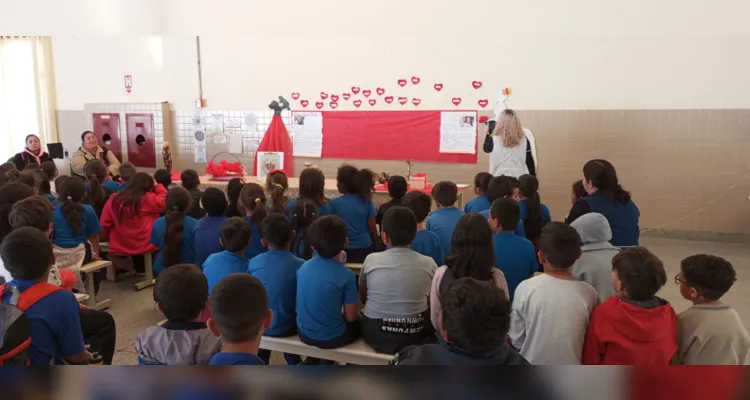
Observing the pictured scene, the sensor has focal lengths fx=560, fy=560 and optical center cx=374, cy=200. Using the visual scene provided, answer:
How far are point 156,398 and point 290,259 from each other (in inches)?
87.7

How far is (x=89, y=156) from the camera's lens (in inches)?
231

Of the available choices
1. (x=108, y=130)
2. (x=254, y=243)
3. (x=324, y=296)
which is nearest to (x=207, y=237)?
(x=254, y=243)

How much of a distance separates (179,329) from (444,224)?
181 centimetres

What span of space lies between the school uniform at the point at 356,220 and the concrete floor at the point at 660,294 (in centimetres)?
82

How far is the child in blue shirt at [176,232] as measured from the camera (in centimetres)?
346

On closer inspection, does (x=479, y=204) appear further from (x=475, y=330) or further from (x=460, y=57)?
(x=460, y=57)

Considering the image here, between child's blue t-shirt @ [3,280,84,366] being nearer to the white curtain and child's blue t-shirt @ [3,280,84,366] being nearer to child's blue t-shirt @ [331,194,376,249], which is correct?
child's blue t-shirt @ [331,194,376,249]

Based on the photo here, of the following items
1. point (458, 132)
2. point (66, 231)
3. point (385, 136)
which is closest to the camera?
point (66, 231)

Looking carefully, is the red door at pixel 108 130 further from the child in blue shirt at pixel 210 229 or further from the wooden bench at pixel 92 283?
the child in blue shirt at pixel 210 229

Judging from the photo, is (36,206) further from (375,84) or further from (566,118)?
(566,118)

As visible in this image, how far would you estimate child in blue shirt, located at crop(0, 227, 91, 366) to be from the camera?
182 cm

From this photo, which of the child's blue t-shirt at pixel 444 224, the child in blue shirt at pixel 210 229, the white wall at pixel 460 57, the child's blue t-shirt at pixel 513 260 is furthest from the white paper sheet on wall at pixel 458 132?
the child's blue t-shirt at pixel 513 260

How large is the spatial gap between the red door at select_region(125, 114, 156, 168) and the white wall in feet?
1.02

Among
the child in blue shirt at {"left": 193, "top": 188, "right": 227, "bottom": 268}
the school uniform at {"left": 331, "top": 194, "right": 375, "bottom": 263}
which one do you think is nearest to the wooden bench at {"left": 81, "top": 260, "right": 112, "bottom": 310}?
the child in blue shirt at {"left": 193, "top": 188, "right": 227, "bottom": 268}
